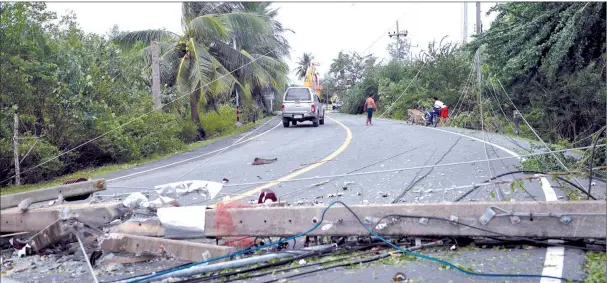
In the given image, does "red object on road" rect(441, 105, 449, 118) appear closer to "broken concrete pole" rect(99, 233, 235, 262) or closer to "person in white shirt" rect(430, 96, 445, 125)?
"person in white shirt" rect(430, 96, 445, 125)

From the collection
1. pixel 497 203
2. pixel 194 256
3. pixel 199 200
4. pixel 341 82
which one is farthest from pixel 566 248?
pixel 341 82

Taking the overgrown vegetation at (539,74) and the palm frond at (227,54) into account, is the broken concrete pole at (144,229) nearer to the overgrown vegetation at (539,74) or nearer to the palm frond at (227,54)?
the overgrown vegetation at (539,74)

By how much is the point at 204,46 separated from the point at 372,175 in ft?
51.9

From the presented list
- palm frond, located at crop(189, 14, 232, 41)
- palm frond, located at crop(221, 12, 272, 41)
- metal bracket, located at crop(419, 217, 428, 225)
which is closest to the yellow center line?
metal bracket, located at crop(419, 217, 428, 225)

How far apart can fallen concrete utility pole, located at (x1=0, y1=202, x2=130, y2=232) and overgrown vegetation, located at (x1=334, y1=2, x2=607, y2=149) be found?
26.5 feet

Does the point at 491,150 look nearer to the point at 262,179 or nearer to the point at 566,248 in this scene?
the point at 262,179

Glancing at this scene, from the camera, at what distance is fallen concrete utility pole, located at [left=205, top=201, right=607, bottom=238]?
5.07 metres

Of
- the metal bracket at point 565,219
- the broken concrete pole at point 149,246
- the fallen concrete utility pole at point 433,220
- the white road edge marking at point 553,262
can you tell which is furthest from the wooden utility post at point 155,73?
the metal bracket at point 565,219

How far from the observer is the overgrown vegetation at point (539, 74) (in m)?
13.3

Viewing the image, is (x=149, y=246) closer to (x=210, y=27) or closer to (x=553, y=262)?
(x=553, y=262)

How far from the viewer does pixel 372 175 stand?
34.4 ft

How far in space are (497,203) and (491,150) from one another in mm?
8713

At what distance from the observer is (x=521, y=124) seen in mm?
20547

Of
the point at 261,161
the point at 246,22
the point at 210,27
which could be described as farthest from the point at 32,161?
the point at 246,22
